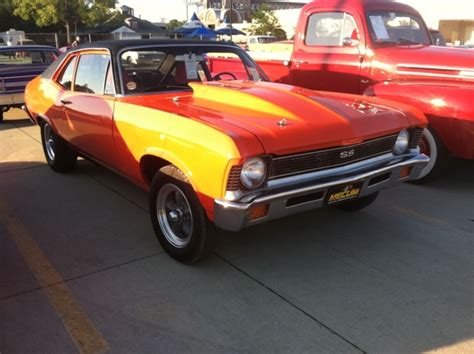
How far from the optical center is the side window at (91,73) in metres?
4.51

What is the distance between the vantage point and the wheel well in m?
3.74

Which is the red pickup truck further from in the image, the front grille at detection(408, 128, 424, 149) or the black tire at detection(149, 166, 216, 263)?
the black tire at detection(149, 166, 216, 263)

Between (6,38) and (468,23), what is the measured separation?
120 feet

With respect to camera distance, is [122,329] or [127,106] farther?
[127,106]

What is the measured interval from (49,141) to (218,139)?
3999 millimetres

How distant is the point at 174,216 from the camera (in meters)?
3.69

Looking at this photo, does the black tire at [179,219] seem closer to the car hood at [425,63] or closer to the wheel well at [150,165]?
the wheel well at [150,165]

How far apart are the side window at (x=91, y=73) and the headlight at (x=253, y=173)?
2105 millimetres

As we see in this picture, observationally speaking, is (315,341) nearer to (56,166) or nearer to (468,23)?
(56,166)

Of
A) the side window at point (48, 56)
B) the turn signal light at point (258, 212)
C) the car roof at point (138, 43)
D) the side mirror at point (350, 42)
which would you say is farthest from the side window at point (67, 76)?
A: the side window at point (48, 56)

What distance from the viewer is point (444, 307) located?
3.06 metres

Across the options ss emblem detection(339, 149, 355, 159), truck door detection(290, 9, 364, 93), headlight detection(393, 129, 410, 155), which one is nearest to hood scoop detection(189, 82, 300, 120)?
ss emblem detection(339, 149, 355, 159)

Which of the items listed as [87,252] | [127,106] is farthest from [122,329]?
[127,106]

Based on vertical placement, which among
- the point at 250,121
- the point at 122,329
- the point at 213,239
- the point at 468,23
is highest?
the point at 468,23
